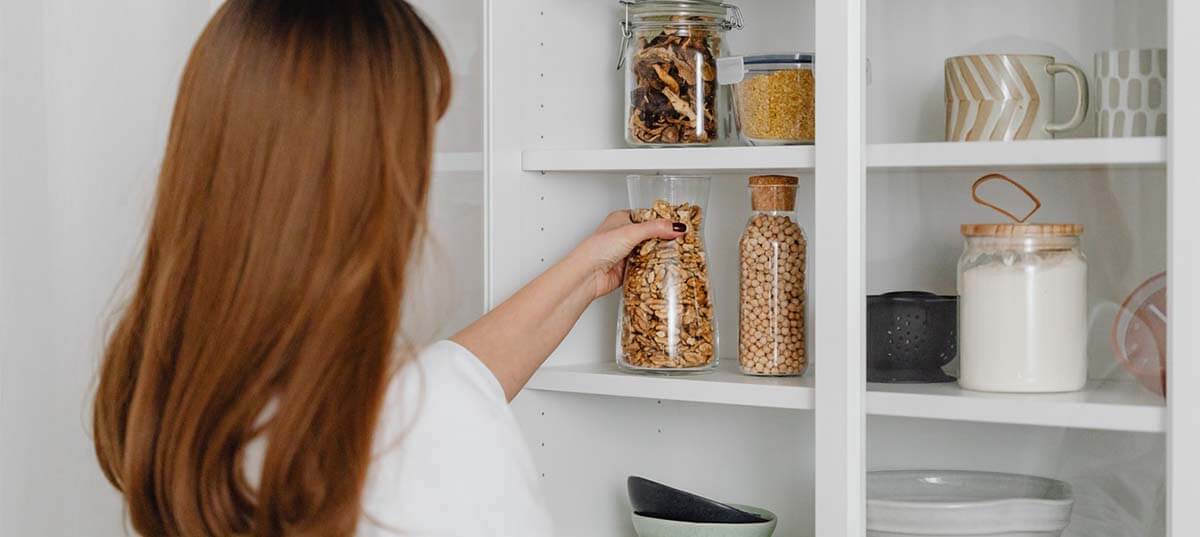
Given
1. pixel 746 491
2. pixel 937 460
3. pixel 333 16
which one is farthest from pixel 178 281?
pixel 746 491

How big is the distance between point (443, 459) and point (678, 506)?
71 centimetres

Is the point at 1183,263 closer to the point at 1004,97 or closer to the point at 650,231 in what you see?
the point at 1004,97

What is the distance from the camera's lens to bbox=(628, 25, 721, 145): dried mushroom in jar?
4.72 ft

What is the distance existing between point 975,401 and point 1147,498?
0.17 meters

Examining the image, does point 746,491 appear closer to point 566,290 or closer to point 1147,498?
point 566,290

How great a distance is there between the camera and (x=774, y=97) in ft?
4.43

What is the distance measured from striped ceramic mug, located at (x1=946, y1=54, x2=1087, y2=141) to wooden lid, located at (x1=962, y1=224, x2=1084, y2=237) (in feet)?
0.28

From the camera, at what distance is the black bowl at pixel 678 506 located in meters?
1.47

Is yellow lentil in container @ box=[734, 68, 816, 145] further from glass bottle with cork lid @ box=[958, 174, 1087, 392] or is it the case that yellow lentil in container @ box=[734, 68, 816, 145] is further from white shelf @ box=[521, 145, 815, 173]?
glass bottle with cork lid @ box=[958, 174, 1087, 392]

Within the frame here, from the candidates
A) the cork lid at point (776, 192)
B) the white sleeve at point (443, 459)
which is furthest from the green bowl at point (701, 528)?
the white sleeve at point (443, 459)

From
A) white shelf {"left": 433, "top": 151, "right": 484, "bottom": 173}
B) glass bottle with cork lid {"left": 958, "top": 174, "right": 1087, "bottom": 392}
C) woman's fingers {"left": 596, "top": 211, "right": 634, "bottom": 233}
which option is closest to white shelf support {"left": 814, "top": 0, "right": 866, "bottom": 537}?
glass bottle with cork lid {"left": 958, "top": 174, "right": 1087, "bottom": 392}

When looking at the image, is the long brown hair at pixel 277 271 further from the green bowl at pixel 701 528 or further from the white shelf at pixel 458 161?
the green bowl at pixel 701 528

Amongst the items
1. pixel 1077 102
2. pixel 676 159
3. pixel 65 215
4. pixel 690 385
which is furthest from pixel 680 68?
pixel 65 215

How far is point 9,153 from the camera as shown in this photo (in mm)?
1061
